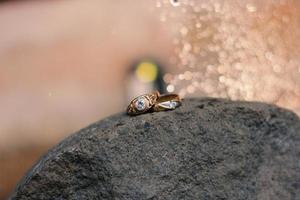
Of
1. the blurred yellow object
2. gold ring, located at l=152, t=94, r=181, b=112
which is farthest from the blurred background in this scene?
gold ring, located at l=152, t=94, r=181, b=112

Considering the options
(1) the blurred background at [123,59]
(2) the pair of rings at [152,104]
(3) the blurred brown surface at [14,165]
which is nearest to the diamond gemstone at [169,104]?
(2) the pair of rings at [152,104]

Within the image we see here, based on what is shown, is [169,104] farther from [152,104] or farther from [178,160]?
[178,160]

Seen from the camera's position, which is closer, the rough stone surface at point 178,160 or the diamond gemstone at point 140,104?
the rough stone surface at point 178,160

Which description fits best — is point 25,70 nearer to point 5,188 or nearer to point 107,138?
point 5,188

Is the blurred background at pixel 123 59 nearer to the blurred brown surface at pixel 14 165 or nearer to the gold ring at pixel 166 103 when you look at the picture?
the blurred brown surface at pixel 14 165

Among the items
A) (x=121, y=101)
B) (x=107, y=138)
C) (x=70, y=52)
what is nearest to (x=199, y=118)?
(x=107, y=138)
